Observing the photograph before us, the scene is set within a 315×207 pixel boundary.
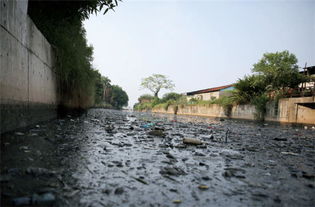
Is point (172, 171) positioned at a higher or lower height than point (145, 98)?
lower

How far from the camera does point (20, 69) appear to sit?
2783mm

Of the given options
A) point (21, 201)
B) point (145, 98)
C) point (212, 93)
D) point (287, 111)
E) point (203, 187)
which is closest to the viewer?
point (21, 201)

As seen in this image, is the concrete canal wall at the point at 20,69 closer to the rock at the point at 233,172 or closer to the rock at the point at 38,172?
the rock at the point at 38,172

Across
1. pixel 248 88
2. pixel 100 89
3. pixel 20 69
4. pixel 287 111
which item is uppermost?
pixel 100 89

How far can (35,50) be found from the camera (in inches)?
142

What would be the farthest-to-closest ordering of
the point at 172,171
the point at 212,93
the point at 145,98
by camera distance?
the point at 145,98 → the point at 212,93 → the point at 172,171

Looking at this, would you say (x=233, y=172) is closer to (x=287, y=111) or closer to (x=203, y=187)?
(x=203, y=187)

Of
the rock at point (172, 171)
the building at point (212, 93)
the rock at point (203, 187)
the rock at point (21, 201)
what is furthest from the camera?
the building at point (212, 93)

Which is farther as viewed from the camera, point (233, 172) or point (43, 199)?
point (233, 172)

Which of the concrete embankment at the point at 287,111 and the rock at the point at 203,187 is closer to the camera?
the rock at the point at 203,187

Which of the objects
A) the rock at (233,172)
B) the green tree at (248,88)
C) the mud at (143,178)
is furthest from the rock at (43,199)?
the green tree at (248,88)

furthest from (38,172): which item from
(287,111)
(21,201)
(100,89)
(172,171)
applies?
(100,89)

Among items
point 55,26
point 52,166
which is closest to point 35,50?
point 55,26

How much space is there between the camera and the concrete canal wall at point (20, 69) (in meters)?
2.22
